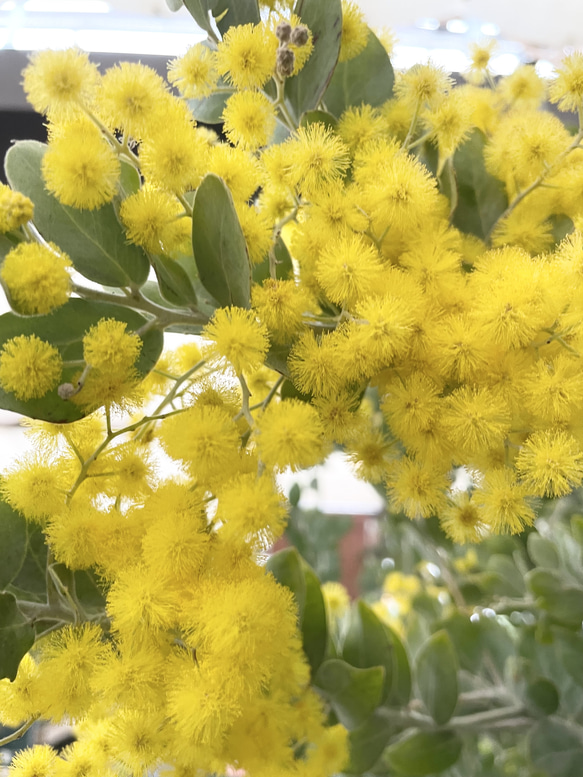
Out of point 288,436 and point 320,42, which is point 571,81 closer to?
point 320,42

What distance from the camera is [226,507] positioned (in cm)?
37

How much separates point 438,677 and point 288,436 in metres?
0.37

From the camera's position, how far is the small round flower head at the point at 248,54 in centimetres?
43

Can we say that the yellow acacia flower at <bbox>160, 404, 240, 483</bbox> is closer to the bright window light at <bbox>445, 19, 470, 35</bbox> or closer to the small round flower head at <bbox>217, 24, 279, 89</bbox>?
the small round flower head at <bbox>217, 24, 279, 89</bbox>

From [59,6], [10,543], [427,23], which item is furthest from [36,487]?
[427,23]

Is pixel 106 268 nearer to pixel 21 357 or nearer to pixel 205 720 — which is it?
pixel 21 357

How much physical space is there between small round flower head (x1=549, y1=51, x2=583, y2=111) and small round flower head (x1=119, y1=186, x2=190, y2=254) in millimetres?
300

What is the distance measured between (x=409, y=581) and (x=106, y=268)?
0.92 metres

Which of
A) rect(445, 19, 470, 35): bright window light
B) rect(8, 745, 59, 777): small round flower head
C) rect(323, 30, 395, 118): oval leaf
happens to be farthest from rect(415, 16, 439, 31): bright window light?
rect(8, 745, 59, 777): small round flower head

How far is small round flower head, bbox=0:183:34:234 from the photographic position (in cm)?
37

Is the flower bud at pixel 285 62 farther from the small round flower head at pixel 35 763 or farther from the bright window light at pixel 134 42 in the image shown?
the bright window light at pixel 134 42

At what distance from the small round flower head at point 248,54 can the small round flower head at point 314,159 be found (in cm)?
5

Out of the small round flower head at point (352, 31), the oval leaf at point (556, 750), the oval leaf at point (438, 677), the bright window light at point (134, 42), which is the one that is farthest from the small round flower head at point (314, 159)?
the bright window light at point (134, 42)

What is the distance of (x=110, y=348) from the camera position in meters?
0.39
